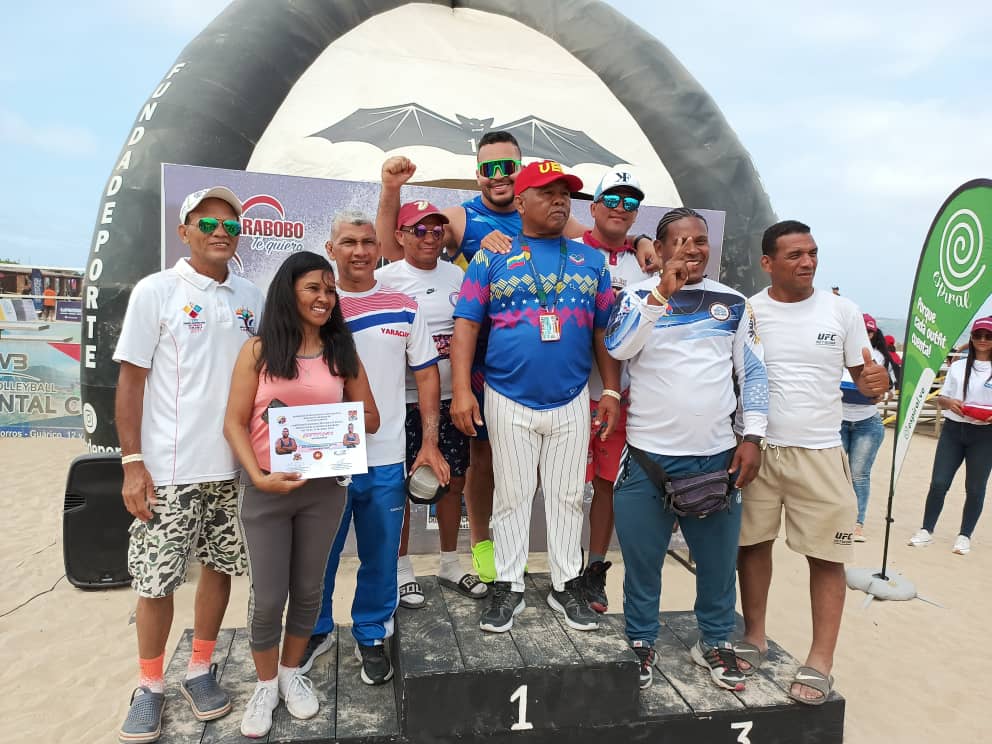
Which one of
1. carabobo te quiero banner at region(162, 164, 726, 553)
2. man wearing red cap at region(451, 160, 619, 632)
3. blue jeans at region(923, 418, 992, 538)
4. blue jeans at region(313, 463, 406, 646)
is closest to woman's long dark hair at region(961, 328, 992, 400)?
blue jeans at region(923, 418, 992, 538)

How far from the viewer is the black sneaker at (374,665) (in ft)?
9.04

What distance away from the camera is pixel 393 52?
6.38m

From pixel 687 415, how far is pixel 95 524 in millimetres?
4187

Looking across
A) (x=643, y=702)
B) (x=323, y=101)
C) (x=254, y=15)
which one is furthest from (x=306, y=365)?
(x=254, y=15)

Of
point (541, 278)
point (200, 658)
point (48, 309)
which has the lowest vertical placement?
point (200, 658)

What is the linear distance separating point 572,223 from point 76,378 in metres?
9.77

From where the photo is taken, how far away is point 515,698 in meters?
2.51

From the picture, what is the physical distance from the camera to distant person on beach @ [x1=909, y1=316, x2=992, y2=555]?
227 inches

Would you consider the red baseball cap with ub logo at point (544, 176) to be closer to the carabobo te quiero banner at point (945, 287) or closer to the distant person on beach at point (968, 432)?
the carabobo te quiero banner at point (945, 287)

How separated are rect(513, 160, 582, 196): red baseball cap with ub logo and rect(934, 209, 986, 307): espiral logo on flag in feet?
10.1

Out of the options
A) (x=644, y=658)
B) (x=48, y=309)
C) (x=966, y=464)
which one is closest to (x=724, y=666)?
(x=644, y=658)

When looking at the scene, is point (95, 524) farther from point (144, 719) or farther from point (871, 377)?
point (871, 377)

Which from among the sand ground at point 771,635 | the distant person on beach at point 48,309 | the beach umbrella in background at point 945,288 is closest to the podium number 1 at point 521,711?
the sand ground at point 771,635

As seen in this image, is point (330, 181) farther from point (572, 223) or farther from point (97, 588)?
point (97, 588)
